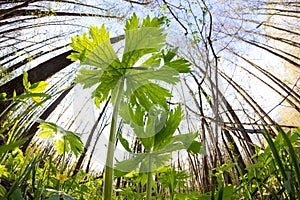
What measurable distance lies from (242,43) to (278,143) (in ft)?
6.06

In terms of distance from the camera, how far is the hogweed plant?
0.34m

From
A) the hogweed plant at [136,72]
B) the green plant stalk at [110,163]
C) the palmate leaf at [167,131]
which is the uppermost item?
the hogweed plant at [136,72]

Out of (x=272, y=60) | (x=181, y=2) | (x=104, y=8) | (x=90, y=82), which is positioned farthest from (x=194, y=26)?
(x=90, y=82)

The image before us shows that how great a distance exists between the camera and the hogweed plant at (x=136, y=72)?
1.10 ft

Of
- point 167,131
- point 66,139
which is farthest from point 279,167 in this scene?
point 66,139

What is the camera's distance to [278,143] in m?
0.36

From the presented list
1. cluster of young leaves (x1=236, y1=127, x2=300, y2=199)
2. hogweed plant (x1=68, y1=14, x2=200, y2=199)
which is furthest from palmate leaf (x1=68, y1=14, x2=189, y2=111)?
cluster of young leaves (x1=236, y1=127, x2=300, y2=199)

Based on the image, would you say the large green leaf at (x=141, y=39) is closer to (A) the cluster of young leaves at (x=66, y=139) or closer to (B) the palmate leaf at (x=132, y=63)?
(B) the palmate leaf at (x=132, y=63)

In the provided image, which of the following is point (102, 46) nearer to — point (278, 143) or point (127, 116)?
point (127, 116)

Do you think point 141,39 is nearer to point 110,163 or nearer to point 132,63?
point 132,63

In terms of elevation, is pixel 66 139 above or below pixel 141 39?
below

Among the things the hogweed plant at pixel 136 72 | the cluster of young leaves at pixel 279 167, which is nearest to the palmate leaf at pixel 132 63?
the hogweed plant at pixel 136 72

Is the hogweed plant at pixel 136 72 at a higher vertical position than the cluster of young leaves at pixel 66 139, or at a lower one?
higher

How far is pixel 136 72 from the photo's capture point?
1.11 feet
